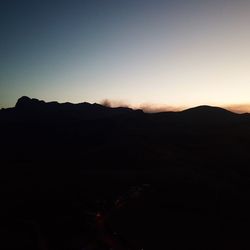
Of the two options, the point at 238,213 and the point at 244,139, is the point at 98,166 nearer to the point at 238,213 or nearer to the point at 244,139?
the point at 238,213

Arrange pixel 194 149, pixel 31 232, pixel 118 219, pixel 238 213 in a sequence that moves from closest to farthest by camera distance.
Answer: pixel 31 232
pixel 118 219
pixel 238 213
pixel 194 149

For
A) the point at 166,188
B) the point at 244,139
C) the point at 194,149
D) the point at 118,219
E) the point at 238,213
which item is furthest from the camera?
the point at 244,139

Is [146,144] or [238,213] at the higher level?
[146,144]

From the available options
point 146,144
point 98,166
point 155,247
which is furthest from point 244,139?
point 155,247

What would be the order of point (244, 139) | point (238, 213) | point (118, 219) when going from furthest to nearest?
1. point (244, 139)
2. point (238, 213)
3. point (118, 219)

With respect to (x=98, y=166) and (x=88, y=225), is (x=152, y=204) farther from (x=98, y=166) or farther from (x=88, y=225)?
(x=98, y=166)

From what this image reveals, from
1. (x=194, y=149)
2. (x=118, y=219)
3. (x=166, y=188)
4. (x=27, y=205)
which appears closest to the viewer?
(x=118, y=219)

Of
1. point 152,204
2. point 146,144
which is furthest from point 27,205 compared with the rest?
point 146,144

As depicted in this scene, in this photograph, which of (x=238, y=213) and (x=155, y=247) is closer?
(x=155, y=247)

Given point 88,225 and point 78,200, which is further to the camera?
point 78,200
